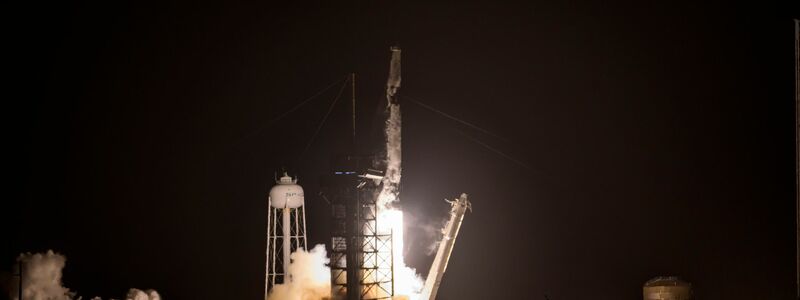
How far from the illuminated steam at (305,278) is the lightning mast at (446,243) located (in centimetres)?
406

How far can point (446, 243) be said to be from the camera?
4569 centimetres

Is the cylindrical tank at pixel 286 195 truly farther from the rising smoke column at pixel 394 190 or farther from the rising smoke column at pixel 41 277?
the rising smoke column at pixel 41 277

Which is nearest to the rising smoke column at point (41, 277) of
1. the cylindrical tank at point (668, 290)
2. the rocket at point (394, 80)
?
the rocket at point (394, 80)

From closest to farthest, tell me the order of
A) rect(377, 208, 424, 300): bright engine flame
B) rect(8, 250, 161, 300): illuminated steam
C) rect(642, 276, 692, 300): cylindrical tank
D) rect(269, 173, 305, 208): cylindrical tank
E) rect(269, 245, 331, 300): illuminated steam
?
rect(377, 208, 424, 300): bright engine flame < rect(642, 276, 692, 300): cylindrical tank < rect(269, 173, 305, 208): cylindrical tank < rect(269, 245, 331, 300): illuminated steam < rect(8, 250, 161, 300): illuminated steam

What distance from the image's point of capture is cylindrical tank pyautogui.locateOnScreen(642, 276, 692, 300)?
46.2 m

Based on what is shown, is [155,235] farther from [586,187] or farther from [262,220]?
[586,187]

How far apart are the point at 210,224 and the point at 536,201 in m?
16.2

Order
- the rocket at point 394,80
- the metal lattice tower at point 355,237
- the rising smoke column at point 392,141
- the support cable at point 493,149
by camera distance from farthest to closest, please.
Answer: the support cable at point 493,149
the rocket at point 394,80
the rising smoke column at point 392,141
the metal lattice tower at point 355,237

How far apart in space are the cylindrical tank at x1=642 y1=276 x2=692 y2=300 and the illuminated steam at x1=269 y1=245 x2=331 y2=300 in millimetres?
12693

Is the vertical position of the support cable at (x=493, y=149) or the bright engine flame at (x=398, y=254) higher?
the support cable at (x=493, y=149)

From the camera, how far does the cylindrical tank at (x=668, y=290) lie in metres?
46.2

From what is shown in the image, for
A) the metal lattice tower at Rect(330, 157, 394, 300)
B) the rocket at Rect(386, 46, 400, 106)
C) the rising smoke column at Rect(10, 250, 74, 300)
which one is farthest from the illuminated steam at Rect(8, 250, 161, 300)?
the rocket at Rect(386, 46, 400, 106)

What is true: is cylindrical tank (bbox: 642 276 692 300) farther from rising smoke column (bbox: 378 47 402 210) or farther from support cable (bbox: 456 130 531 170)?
support cable (bbox: 456 130 531 170)

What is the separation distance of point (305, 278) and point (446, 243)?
248 inches
